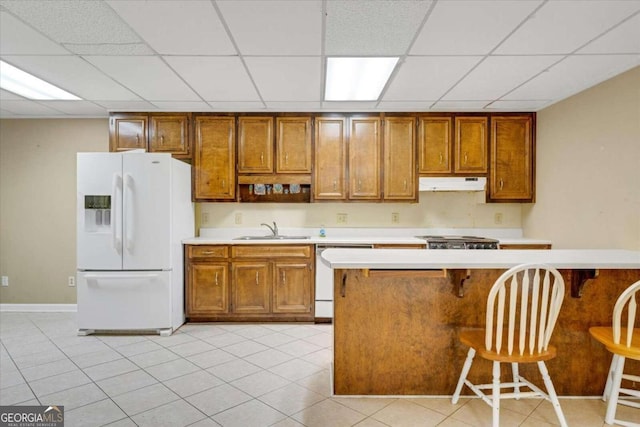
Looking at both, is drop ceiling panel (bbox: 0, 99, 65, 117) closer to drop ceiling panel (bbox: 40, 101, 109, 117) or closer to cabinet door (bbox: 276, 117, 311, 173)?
drop ceiling panel (bbox: 40, 101, 109, 117)

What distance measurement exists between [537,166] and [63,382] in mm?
4884

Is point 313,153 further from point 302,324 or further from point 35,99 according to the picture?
point 35,99

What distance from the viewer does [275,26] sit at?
2.25 meters

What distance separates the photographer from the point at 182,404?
222cm

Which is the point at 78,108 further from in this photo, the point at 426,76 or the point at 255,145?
Result: the point at 426,76

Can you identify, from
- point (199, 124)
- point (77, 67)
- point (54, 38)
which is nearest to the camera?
point (54, 38)

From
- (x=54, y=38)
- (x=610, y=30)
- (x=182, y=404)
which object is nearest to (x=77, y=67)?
(x=54, y=38)

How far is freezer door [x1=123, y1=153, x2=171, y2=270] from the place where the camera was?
11.4 ft

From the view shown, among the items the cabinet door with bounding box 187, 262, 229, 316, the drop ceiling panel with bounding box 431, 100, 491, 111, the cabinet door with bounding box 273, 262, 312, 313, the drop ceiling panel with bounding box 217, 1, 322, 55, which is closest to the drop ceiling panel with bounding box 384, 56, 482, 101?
the drop ceiling panel with bounding box 431, 100, 491, 111

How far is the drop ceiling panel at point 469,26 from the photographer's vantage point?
2.03 m

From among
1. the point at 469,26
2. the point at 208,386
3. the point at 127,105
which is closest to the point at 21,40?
the point at 127,105

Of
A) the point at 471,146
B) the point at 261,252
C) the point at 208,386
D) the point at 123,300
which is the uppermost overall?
the point at 471,146

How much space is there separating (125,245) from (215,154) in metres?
1.37

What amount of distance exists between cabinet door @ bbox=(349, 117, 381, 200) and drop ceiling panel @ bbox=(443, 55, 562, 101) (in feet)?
2.89
